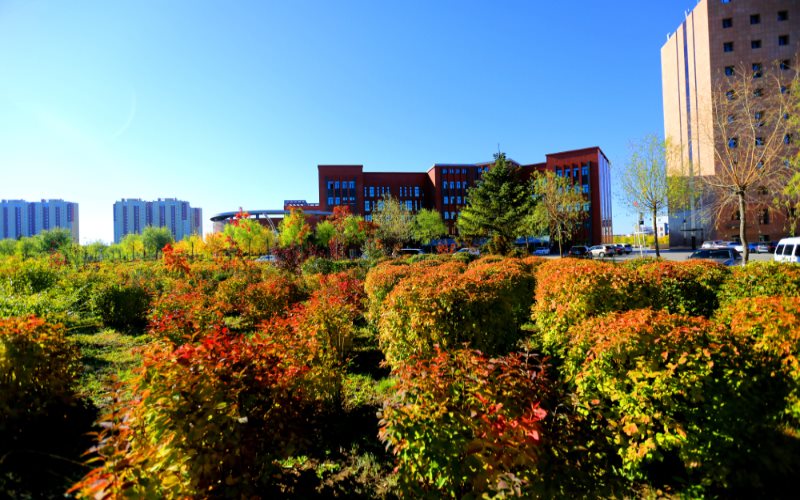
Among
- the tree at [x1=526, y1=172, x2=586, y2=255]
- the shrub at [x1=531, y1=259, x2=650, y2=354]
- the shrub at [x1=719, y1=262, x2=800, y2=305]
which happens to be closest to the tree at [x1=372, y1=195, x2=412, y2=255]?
the tree at [x1=526, y1=172, x2=586, y2=255]

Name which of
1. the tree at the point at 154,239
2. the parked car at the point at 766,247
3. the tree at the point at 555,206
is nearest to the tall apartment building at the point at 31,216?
the tree at the point at 154,239

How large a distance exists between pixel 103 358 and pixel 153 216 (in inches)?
5238

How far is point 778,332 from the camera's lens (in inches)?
124

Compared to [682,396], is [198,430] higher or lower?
higher

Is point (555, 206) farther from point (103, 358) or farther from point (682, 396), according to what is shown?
point (103, 358)

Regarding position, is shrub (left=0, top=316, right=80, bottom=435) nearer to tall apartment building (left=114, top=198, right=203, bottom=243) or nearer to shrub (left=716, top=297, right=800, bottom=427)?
shrub (left=716, top=297, right=800, bottom=427)

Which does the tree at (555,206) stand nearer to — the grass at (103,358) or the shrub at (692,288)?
the shrub at (692,288)

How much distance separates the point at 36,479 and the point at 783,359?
6206 millimetres

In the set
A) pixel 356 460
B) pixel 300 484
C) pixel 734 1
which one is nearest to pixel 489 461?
pixel 300 484

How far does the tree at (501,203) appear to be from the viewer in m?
31.5

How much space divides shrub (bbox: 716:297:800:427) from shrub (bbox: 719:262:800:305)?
293 cm

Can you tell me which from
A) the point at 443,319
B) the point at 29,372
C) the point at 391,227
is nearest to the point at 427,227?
the point at 391,227

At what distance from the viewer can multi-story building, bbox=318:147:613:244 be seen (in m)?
61.6

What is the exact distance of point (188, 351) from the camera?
246cm
